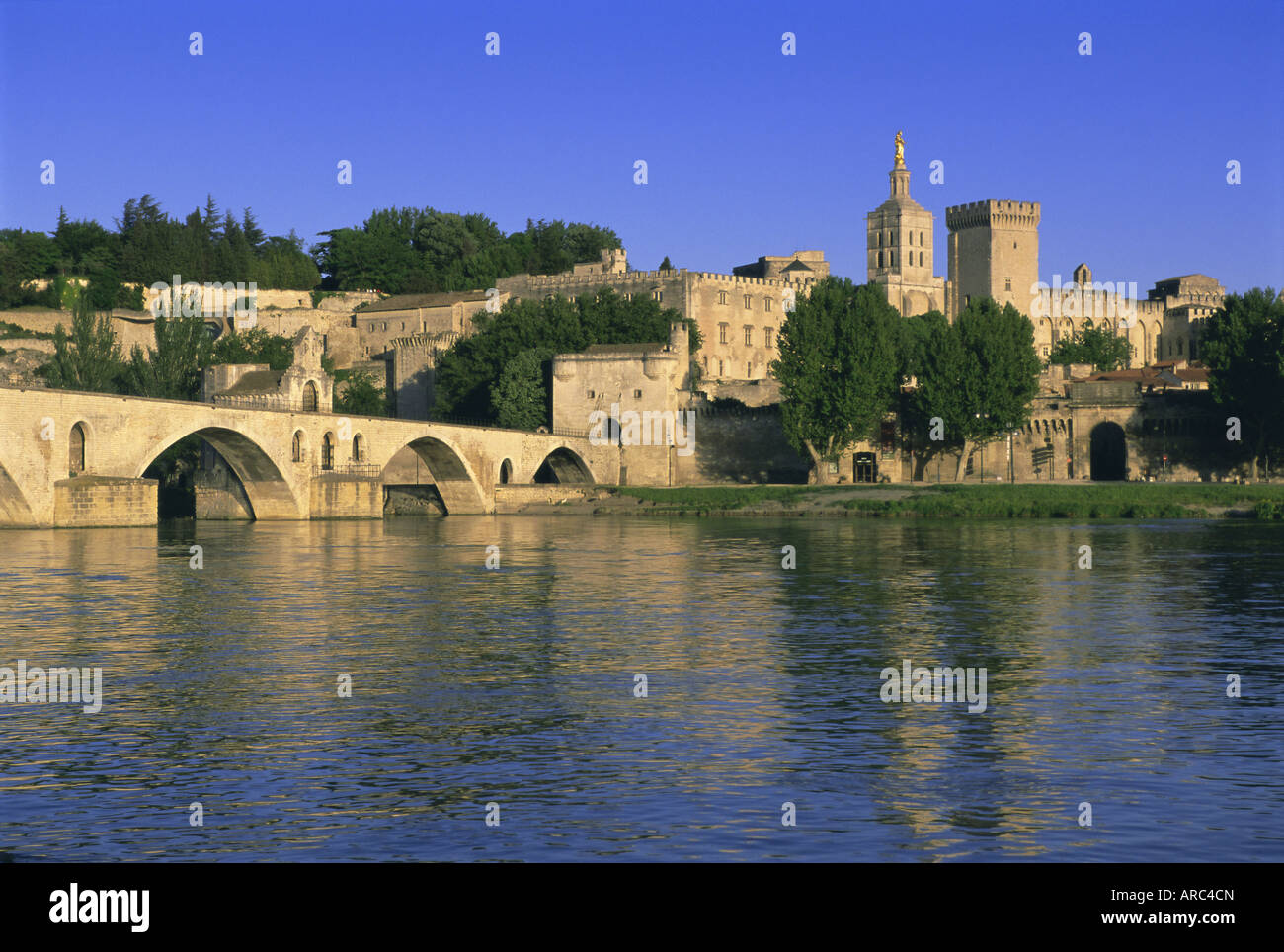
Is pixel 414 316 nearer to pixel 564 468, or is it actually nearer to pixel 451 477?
pixel 564 468

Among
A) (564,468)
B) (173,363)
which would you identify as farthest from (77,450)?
(564,468)

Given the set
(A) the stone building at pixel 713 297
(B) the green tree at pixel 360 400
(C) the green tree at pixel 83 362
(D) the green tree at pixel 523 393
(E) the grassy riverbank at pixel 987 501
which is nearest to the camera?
(E) the grassy riverbank at pixel 987 501

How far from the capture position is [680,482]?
297 ft

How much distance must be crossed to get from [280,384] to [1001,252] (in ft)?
292

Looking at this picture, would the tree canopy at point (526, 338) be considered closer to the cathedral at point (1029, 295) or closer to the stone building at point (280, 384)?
the stone building at point (280, 384)

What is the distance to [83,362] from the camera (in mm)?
74562

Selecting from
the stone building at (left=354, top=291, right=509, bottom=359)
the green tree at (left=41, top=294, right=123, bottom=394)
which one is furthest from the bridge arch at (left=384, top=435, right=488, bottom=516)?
the stone building at (left=354, top=291, right=509, bottom=359)

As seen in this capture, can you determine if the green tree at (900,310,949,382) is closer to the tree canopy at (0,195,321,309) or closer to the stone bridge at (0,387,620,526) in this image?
the stone bridge at (0,387,620,526)

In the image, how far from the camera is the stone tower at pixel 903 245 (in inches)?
5930

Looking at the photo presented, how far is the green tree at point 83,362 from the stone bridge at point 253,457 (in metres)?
7.84

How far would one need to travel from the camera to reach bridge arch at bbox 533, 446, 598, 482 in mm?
88562

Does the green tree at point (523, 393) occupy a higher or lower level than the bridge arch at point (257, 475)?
higher

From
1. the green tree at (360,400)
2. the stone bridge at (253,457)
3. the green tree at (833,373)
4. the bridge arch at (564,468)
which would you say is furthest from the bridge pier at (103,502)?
the green tree at (360,400)

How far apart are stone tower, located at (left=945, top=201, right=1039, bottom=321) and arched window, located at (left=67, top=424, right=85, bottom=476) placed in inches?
4025
